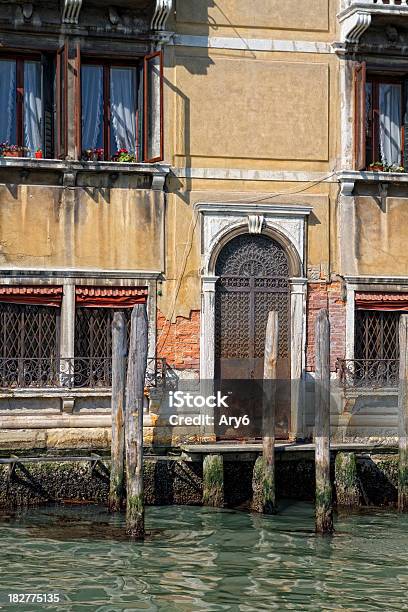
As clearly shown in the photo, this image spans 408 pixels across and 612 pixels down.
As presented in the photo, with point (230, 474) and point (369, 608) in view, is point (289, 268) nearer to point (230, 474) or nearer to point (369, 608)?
point (230, 474)

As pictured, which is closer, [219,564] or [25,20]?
[219,564]

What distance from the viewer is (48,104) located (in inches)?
627

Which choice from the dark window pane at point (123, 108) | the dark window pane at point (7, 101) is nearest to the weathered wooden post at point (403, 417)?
the dark window pane at point (123, 108)

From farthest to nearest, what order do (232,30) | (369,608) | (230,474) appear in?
1. (232,30)
2. (230,474)
3. (369,608)

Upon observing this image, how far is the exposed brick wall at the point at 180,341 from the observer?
16.1m

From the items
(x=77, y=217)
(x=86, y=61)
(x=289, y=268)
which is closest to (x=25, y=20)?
(x=86, y=61)

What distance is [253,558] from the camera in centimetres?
1265

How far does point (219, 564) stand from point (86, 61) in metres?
6.40

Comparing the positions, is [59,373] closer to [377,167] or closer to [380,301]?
[380,301]

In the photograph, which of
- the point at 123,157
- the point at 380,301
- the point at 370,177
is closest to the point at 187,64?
the point at 123,157

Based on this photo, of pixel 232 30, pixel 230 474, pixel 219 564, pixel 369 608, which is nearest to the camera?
pixel 369 608

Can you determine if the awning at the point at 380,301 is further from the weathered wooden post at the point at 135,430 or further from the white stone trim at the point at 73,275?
the weathered wooden post at the point at 135,430

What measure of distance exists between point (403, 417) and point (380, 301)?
1.89 m

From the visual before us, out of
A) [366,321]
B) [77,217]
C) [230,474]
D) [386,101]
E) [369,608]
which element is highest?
[386,101]
